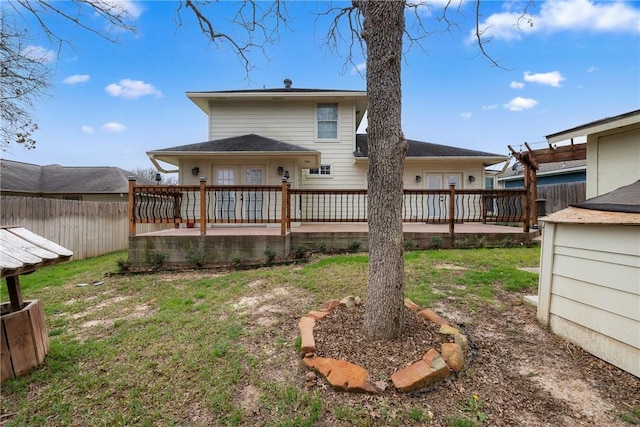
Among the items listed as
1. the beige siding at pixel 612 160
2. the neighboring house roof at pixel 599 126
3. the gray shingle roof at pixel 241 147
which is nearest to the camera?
the neighboring house roof at pixel 599 126

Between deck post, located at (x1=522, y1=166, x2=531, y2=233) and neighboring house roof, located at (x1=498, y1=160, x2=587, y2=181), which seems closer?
deck post, located at (x1=522, y1=166, x2=531, y2=233)

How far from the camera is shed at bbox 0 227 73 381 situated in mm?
2189

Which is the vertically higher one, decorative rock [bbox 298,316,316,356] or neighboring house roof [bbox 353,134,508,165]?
neighboring house roof [bbox 353,134,508,165]

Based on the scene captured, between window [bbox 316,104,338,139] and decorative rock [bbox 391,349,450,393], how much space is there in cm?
957

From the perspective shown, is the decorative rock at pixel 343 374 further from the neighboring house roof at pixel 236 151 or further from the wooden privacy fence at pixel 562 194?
the wooden privacy fence at pixel 562 194

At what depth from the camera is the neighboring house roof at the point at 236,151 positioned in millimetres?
8398

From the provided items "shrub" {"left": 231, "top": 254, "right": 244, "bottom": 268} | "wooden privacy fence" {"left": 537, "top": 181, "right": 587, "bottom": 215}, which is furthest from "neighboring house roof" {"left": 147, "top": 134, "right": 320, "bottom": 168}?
"wooden privacy fence" {"left": 537, "top": 181, "right": 587, "bottom": 215}

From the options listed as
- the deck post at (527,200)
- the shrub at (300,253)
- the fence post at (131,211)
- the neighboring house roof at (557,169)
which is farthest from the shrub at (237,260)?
the neighboring house roof at (557,169)

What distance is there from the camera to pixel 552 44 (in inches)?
268

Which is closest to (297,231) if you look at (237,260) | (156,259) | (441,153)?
(237,260)

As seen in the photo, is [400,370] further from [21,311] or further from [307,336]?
[21,311]

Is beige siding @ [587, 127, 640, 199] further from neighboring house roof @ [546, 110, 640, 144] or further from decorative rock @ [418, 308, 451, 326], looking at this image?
decorative rock @ [418, 308, 451, 326]

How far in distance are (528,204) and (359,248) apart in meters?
4.45

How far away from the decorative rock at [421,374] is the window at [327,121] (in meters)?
9.57
